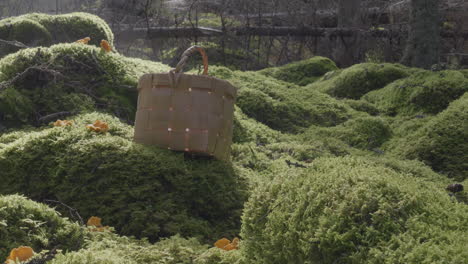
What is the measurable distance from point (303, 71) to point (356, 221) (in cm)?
1082

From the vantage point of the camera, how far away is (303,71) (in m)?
12.8

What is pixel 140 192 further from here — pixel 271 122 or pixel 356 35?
pixel 356 35

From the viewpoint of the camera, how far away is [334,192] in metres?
2.43

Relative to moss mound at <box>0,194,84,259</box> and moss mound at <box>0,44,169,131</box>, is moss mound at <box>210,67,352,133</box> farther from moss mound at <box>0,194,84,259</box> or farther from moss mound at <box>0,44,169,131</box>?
moss mound at <box>0,194,84,259</box>

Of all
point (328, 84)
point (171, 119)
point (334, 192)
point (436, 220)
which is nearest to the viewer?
point (436, 220)

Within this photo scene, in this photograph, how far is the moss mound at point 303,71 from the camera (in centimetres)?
1232

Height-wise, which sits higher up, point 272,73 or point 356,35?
point 356,35

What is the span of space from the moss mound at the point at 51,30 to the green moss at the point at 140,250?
274 inches

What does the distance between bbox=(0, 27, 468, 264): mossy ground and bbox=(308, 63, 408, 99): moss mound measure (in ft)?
0.08

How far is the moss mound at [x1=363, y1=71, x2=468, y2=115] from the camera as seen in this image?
8227mm

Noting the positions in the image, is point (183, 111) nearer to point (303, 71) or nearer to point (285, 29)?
point (303, 71)

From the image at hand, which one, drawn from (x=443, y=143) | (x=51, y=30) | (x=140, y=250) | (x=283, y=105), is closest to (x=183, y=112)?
(x=140, y=250)

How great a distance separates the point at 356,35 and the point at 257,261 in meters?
13.0

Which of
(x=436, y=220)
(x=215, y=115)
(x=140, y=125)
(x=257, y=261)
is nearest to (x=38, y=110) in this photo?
(x=140, y=125)
